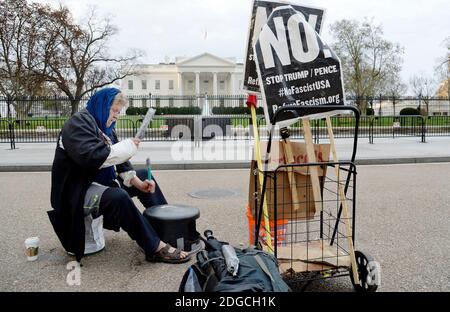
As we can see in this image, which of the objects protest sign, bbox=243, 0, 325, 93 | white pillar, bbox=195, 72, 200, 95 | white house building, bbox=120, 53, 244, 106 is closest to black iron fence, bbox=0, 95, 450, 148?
protest sign, bbox=243, 0, 325, 93

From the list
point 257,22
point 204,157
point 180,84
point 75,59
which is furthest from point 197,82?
point 257,22

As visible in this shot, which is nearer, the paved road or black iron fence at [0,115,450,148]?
the paved road

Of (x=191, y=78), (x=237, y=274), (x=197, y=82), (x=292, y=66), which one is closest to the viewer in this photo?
(x=237, y=274)

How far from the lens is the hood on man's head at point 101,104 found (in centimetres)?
396

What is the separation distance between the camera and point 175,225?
405 cm

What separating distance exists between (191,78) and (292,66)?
96.1 meters

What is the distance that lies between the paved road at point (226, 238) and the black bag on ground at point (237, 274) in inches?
38.1

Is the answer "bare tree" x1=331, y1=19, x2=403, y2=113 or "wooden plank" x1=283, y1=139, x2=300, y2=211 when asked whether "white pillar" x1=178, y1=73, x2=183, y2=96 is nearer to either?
"bare tree" x1=331, y1=19, x2=403, y2=113

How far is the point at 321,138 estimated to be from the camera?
751 inches

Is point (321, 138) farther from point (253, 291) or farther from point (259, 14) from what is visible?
point (253, 291)

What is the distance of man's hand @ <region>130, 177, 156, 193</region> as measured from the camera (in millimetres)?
4348

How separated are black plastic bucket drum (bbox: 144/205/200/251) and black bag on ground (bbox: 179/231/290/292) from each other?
1343 mm

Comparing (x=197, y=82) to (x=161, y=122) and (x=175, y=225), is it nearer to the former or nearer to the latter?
(x=161, y=122)
